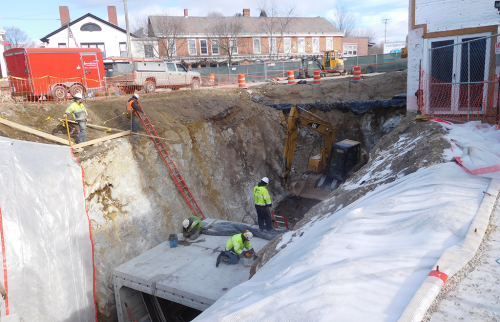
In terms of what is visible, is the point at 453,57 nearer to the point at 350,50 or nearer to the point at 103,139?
the point at 103,139

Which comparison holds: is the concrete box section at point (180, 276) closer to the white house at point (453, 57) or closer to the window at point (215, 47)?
the white house at point (453, 57)

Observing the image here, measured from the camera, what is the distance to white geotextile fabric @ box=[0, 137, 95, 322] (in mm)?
6977

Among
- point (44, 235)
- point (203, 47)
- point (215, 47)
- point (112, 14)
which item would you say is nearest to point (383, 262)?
point (44, 235)

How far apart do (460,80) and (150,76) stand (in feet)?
49.0

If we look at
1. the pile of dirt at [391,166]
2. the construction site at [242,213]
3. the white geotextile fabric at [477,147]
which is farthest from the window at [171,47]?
the white geotextile fabric at [477,147]

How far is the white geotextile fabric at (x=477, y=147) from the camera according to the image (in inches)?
211

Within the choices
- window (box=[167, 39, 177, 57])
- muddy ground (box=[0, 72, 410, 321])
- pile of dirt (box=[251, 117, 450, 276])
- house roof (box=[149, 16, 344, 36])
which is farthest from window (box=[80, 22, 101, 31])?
pile of dirt (box=[251, 117, 450, 276])

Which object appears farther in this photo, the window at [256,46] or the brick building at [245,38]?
the window at [256,46]

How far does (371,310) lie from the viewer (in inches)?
113

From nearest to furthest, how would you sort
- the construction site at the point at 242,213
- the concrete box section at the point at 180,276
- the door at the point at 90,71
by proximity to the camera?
1. the construction site at the point at 242,213
2. the concrete box section at the point at 180,276
3. the door at the point at 90,71

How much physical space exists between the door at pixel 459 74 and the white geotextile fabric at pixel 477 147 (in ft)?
7.82

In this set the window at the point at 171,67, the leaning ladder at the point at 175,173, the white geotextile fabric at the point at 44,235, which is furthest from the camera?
the window at the point at 171,67

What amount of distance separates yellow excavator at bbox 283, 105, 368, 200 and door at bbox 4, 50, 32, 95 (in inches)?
461

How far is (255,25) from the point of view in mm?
41781
